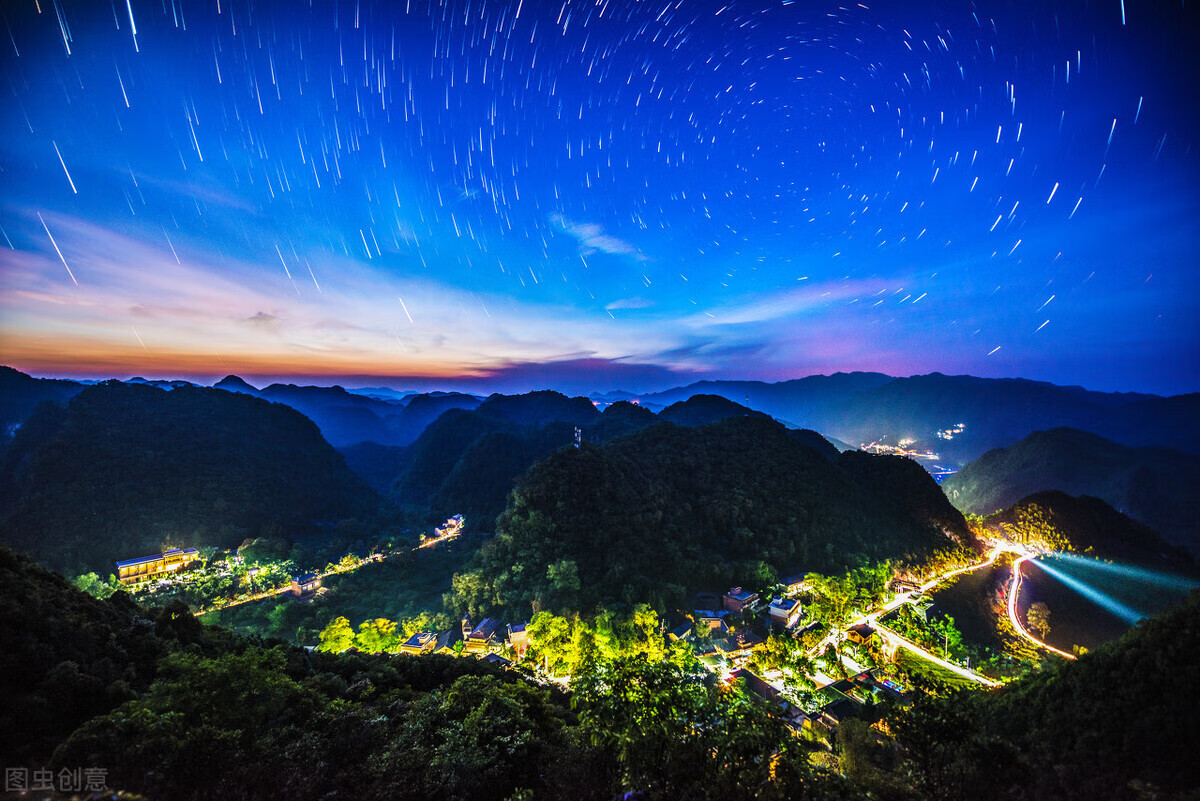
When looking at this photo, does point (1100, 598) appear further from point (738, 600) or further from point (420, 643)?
point (420, 643)

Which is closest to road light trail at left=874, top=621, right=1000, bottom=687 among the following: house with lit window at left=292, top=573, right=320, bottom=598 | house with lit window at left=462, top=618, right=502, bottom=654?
house with lit window at left=462, top=618, right=502, bottom=654

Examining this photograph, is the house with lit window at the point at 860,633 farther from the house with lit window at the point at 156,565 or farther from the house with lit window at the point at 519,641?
the house with lit window at the point at 156,565

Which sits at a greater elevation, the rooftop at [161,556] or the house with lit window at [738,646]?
the rooftop at [161,556]

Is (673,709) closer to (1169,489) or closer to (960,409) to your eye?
(1169,489)

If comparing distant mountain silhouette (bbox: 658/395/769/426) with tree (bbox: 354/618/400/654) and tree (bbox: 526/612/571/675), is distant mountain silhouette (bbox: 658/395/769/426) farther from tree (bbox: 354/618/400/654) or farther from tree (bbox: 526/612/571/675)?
tree (bbox: 354/618/400/654)

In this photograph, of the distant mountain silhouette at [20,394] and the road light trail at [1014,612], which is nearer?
the road light trail at [1014,612]

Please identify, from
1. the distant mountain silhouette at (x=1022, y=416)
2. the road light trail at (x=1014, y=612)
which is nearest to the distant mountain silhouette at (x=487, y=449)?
the road light trail at (x=1014, y=612)

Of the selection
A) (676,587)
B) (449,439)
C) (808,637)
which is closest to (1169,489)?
(808,637)
